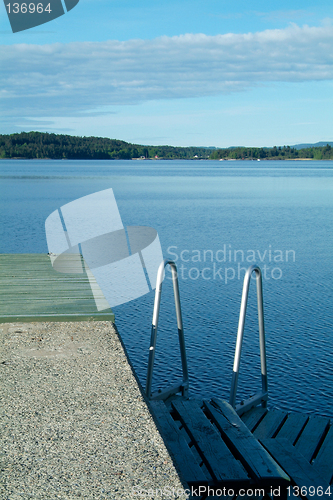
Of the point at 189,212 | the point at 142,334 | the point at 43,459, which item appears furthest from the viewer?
the point at 189,212

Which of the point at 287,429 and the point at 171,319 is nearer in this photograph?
the point at 287,429

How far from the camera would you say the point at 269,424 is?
3.51 m

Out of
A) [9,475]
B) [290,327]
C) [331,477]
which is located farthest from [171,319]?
[9,475]

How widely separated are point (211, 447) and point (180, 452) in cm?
15

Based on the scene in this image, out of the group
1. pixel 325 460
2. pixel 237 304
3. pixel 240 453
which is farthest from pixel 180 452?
pixel 237 304

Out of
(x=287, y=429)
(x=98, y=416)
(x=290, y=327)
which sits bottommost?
(x=290, y=327)

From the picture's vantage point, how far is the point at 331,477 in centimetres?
284

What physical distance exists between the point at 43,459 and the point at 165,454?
1.53 ft

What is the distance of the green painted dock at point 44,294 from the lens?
3.82 metres

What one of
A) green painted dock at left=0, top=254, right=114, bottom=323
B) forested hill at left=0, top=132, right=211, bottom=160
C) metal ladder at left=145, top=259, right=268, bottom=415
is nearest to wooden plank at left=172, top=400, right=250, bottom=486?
metal ladder at left=145, top=259, right=268, bottom=415

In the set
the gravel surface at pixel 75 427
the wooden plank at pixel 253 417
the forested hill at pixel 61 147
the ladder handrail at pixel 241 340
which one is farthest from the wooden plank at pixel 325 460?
the forested hill at pixel 61 147

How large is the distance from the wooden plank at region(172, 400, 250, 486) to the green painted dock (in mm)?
1212

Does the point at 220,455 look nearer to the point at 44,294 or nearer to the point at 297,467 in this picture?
the point at 297,467

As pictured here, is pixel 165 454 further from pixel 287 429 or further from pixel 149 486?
pixel 287 429
